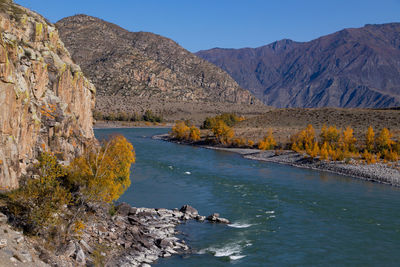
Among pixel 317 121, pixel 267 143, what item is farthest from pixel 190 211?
pixel 317 121

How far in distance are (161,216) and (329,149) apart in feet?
118

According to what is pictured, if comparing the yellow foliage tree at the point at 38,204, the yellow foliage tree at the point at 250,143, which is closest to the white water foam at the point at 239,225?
the yellow foliage tree at the point at 38,204

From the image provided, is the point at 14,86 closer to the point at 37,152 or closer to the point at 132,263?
the point at 37,152

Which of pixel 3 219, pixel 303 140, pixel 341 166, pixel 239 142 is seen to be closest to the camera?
pixel 3 219

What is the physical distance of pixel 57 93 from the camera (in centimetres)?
2984

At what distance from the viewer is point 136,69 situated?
152 metres

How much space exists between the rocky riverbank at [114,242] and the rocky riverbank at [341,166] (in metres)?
24.2

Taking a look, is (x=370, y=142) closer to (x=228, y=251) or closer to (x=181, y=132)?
(x=181, y=132)

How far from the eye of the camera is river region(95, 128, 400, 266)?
66.8ft

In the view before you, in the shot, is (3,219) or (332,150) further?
(332,150)

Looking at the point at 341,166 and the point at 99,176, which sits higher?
the point at 99,176

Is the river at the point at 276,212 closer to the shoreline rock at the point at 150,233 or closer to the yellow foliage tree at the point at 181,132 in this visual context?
the shoreline rock at the point at 150,233

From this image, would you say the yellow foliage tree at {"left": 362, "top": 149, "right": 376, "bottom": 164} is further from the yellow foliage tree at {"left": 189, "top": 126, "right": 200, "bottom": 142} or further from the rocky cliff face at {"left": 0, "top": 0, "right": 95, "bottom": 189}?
the yellow foliage tree at {"left": 189, "top": 126, "right": 200, "bottom": 142}

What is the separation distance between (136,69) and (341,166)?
115 metres
